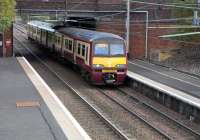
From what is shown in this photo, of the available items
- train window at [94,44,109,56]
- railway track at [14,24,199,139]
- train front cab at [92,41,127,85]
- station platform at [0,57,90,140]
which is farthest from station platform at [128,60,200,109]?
station platform at [0,57,90,140]

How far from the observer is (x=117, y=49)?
90.7 feet

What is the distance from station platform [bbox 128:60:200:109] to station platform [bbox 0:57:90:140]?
5230 millimetres

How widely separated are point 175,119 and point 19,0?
2617 cm

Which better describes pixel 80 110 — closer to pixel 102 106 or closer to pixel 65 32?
pixel 102 106

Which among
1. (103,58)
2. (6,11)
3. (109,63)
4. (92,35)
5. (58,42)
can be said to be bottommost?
(109,63)

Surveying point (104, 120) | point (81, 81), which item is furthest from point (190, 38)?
point (104, 120)

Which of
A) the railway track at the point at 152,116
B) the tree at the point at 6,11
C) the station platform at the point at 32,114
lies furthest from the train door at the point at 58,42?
the station platform at the point at 32,114

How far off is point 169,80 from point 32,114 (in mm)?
14445

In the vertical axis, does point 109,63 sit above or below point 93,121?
above

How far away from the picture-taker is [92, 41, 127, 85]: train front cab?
27078mm

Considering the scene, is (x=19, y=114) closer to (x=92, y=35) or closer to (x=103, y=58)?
(x=103, y=58)

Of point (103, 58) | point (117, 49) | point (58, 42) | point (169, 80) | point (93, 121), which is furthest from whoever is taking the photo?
point (58, 42)

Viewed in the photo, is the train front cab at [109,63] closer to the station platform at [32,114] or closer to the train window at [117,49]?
the train window at [117,49]

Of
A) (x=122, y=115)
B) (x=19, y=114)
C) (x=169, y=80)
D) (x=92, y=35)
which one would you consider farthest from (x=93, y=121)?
(x=169, y=80)
